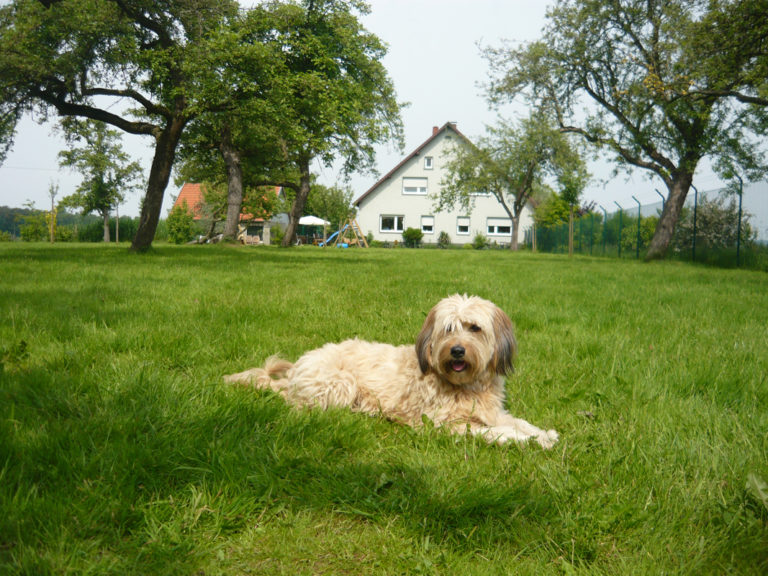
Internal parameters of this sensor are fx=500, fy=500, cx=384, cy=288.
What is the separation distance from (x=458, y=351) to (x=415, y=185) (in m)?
51.1

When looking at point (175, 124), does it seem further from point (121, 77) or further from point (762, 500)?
point (762, 500)

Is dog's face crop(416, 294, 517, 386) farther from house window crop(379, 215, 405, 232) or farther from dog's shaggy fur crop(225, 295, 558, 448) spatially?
house window crop(379, 215, 405, 232)

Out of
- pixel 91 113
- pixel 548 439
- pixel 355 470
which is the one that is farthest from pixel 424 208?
pixel 355 470

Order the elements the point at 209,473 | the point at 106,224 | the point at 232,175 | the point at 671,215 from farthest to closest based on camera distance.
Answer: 1. the point at 106,224
2. the point at 232,175
3. the point at 671,215
4. the point at 209,473

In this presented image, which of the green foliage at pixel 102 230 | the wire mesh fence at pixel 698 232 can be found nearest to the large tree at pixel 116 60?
the wire mesh fence at pixel 698 232

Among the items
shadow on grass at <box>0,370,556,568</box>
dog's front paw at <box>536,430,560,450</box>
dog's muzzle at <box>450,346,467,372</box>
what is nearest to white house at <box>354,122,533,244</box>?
dog's muzzle at <box>450,346,467,372</box>

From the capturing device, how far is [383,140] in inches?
1062

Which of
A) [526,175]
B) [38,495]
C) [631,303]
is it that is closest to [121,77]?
[631,303]

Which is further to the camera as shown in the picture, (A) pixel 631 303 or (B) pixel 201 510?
(A) pixel 631 303

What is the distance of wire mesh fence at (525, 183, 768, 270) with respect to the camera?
1809cm

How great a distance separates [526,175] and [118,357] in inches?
1389

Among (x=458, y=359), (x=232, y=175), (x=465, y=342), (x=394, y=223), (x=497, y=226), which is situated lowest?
(x=458, y=359)

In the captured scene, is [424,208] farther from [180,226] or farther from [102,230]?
[102,230]

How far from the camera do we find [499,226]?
173ft
